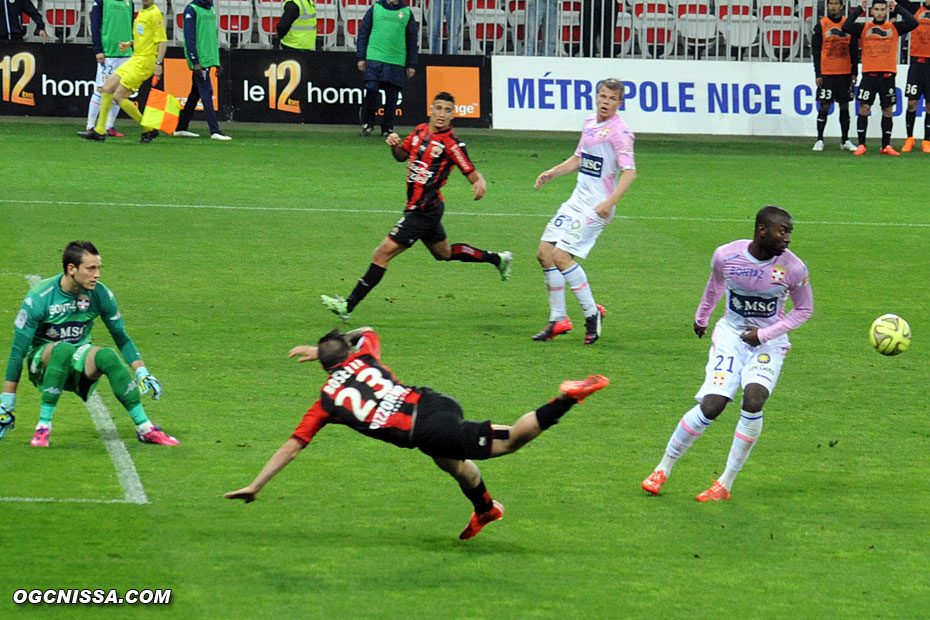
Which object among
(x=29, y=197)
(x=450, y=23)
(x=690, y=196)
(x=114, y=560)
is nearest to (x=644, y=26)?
(x=450, y=23)

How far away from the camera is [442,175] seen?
489 inches

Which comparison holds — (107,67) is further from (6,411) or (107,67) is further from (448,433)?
(448,433)

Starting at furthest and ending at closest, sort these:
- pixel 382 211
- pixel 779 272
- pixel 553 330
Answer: pixel 382 211, pixel 553 330, pixel 779 272


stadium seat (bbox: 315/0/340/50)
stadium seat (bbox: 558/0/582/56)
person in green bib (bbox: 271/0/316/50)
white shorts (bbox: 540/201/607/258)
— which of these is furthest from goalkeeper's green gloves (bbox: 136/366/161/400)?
stadium seat (bbox: 558/0/582/56)

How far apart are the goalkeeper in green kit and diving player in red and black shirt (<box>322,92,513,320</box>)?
388cm

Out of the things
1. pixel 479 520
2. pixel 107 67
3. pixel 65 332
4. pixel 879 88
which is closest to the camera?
pixel 479 520

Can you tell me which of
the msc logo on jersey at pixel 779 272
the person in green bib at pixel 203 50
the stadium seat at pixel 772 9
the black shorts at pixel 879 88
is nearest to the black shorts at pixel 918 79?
the black shorts at pixel 879 88

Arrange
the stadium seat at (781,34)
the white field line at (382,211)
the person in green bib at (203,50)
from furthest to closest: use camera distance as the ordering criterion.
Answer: the stadium seat at (781,34) → the person in green bib at (203,50) → the white field line at (382,211)

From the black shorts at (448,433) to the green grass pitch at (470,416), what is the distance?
57cm

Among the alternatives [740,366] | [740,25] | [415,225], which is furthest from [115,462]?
[740,25]

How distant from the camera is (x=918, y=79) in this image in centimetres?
2578

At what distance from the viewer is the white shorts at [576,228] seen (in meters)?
12.1

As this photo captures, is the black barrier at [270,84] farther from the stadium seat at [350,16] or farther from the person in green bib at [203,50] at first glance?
the stadium seat at [350,16]

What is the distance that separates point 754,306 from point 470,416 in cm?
226
